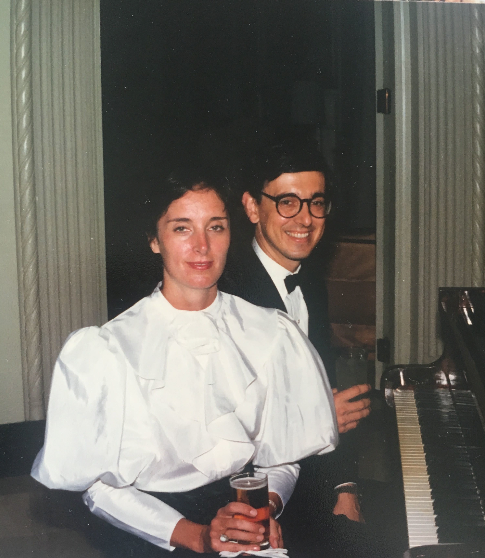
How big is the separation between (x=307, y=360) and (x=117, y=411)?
1.66 ft

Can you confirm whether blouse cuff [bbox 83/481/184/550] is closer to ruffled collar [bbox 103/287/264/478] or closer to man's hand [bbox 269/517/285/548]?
ruffled collar [bbox 103/287/264/478]

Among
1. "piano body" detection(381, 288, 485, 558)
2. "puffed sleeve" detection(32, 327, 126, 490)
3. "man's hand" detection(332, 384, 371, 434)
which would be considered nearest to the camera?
"piano body" detection(381, 288, 485, 558)

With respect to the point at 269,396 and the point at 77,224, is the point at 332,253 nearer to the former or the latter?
the point at 269,396

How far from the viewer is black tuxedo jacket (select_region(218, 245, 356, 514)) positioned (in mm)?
1424

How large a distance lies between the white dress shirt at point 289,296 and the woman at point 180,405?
10cm

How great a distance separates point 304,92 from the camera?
1.52 m

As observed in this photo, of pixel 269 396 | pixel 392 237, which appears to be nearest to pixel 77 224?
pixel 269 396

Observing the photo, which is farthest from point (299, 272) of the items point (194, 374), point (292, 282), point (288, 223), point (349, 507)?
point (349, 507)

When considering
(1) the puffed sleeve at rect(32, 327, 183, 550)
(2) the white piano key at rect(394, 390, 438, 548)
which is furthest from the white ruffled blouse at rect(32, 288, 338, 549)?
(2) the white piano key at rect(394, 390, 438, 548)

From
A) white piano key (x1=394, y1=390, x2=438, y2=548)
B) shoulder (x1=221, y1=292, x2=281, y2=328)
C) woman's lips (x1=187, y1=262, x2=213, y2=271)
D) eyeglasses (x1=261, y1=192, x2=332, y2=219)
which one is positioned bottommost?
white piano key (x1=394, y1=390, x2=438, y2=548)

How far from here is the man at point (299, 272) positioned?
1431mm

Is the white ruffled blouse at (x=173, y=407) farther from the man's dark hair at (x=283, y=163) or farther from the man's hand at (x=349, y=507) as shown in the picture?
the man's dark hair at (x=283, y=163)

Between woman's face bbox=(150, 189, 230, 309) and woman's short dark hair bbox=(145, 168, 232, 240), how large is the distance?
0.01 metres

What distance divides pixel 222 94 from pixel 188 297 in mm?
543
